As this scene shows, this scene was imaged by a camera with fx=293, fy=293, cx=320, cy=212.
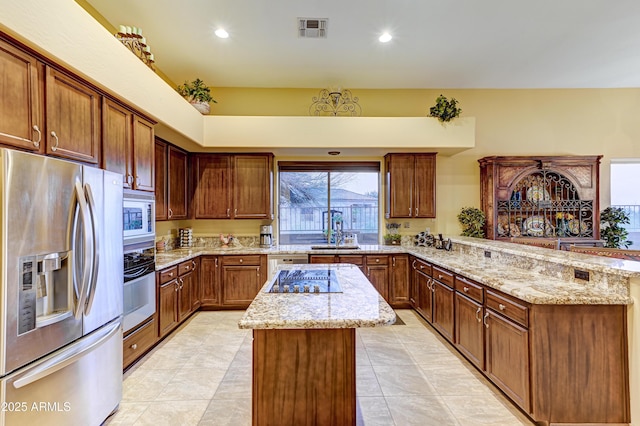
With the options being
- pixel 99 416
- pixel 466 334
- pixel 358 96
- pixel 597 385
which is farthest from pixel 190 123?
pixel 597 385

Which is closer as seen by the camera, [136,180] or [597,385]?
[597,385]

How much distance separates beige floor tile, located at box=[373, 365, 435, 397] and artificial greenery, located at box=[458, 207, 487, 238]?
2712mm

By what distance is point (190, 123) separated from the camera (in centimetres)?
372

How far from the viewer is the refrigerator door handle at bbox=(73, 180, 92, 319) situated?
67.9 inches

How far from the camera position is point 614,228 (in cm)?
464

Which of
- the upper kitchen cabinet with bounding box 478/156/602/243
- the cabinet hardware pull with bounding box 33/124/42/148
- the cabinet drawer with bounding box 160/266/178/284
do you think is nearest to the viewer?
the cabinet hardware pull with bounding box 33/124/42/148

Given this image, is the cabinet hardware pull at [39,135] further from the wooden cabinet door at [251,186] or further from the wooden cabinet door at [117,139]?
the wooden cabinet door at [251,186]

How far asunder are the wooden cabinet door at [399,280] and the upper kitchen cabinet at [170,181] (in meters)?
3.20

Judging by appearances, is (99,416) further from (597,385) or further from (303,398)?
(597,385)

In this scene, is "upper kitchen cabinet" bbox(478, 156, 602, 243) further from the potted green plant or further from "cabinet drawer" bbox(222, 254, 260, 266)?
the potted green plant

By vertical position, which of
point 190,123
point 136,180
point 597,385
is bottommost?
point 597,385

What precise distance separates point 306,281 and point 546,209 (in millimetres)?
4408

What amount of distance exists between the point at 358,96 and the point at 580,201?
383cm

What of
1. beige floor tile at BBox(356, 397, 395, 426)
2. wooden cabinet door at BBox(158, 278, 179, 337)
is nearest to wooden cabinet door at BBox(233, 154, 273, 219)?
wooden cabinet door at BBox(158, 278, 179, 337)
